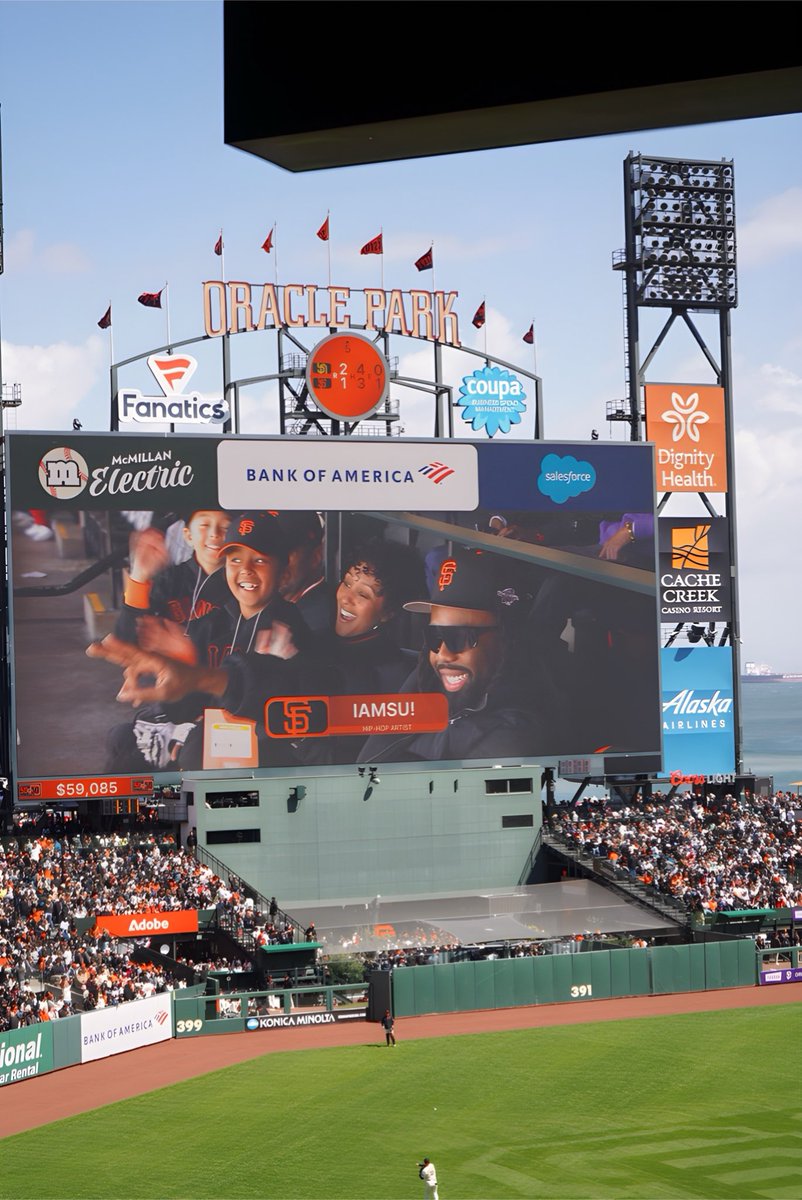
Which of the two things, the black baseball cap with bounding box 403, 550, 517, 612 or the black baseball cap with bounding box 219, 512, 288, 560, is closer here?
the black baseball cap with bounding box 219, 512, 288, 560

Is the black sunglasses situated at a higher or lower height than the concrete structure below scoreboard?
higher

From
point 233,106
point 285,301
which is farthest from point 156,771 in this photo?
point 233,106

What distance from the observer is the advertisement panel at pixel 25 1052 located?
3459 cm

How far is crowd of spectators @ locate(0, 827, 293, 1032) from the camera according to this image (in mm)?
39938

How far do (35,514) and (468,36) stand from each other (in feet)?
163

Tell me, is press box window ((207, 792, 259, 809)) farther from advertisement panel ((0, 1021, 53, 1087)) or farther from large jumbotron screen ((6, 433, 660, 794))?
advertisement panel ((0, 1021, 53, 1087))

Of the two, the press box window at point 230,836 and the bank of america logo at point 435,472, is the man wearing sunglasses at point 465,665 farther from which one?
the press box window at point 230,836

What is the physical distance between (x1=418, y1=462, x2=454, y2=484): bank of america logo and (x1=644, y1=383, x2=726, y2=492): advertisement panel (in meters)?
13.7

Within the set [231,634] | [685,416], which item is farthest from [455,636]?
[685,416]

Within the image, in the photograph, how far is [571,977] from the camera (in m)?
46.0

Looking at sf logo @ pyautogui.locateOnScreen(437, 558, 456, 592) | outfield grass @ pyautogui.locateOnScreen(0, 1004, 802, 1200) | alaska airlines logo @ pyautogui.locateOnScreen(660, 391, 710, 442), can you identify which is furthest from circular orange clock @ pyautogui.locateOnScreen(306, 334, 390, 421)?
outfield grass @ pyautogui.locateOnScreen(0, 1004, 802, 1200)

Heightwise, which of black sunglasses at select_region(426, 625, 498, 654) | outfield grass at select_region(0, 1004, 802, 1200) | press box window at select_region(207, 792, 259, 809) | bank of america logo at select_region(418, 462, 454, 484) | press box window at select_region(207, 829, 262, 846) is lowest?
outfield grass at select_region(0, 1004, 802, 1200)

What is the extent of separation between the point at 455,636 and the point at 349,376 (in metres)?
10.0

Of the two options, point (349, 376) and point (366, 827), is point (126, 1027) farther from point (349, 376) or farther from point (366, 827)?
point (349, 376)
